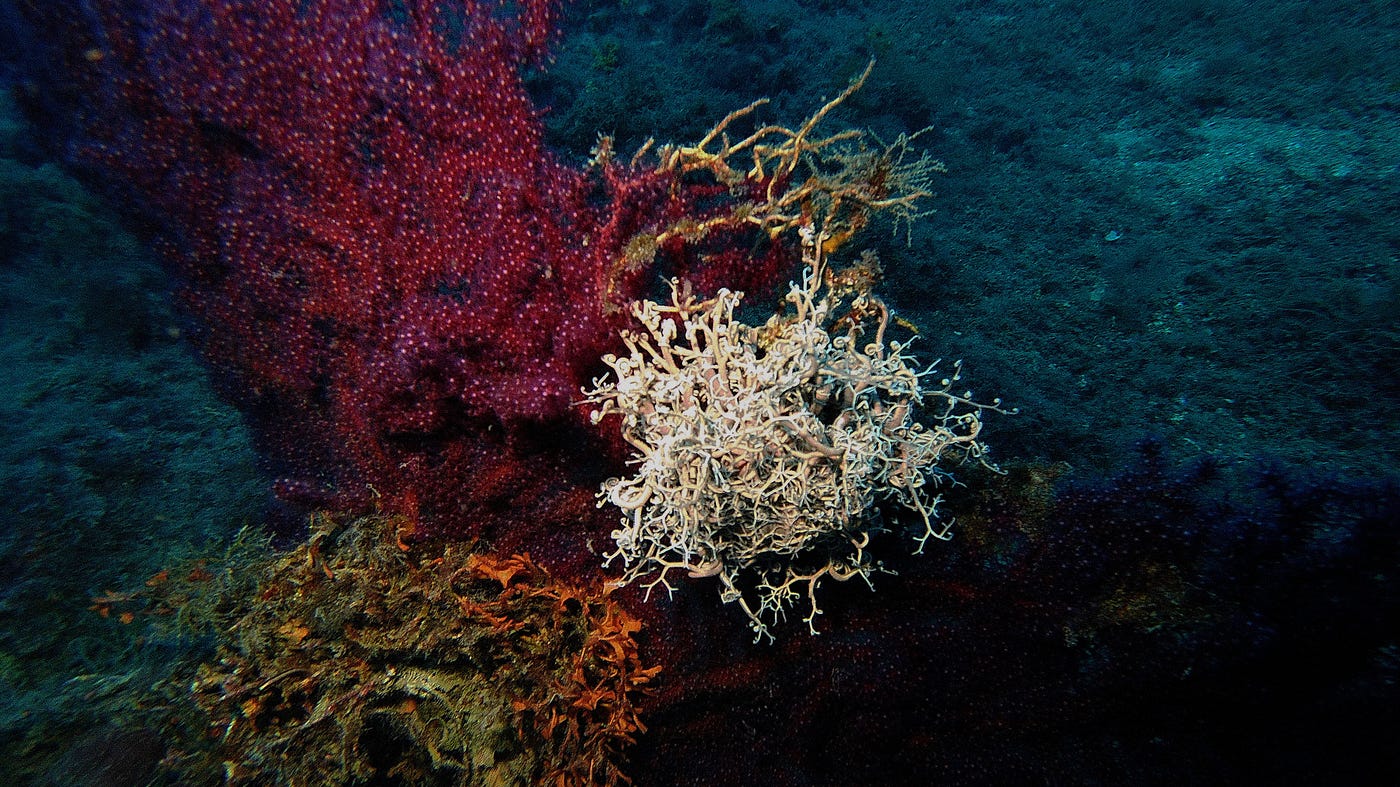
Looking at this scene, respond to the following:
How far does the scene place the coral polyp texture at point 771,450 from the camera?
2.00 metres

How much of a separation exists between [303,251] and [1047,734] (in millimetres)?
4070

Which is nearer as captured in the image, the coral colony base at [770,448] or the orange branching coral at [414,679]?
the coral colony base at [770,448]

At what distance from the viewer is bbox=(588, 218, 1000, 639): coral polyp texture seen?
2.00 metres

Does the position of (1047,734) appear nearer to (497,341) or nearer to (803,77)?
(497,341)

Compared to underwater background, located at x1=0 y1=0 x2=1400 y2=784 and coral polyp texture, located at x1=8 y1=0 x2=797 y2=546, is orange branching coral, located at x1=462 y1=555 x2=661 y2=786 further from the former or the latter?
coral polyp texture, located at x1=8 y1=0 x2=797 y2=546

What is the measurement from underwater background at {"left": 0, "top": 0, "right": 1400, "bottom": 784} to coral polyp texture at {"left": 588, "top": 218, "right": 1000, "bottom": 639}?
301 mm

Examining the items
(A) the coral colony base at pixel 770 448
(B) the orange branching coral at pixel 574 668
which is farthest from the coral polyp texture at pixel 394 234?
(A) the coral colony base at pixel 770 448

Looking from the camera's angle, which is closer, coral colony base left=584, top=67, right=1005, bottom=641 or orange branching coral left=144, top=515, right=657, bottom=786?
coral colony base left=584, top=67, right=1005, bottom=641

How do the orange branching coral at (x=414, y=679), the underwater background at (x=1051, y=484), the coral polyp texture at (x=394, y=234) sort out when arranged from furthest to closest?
1. the coral polyp texture at (x=394, y=234)
2. the orange branching coral at (x=414, y=679)
3. the underwater background at (x=1051, y=484)

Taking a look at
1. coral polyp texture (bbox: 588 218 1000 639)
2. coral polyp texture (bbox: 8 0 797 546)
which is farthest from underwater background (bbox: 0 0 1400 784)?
coral polyp texture (bbox: 8 0 797 546)

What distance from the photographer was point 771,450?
202 cm

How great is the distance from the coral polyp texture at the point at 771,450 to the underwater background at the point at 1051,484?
0.99 feet

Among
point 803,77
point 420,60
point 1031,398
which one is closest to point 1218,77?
point 803,77

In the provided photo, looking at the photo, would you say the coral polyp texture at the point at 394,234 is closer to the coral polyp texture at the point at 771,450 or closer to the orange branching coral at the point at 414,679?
the orange branching coral at the point at 414,679
